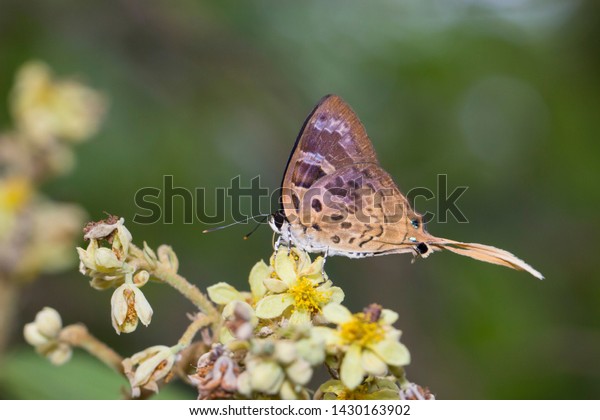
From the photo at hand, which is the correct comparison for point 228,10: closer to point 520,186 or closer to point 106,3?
point 106,3

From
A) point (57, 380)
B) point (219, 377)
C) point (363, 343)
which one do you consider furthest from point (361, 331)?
point (57, 380)

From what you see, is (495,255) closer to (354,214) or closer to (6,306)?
(354,214)

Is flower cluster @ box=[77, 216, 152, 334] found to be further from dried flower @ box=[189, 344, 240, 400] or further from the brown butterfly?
the brown butterfly

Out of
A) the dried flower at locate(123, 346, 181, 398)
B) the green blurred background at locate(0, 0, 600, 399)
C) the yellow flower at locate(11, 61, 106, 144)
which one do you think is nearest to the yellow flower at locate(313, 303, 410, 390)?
the dried flower at locate(123, 346, 181, 398)

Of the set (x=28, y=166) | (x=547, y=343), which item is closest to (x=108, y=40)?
(x=28, y=166)

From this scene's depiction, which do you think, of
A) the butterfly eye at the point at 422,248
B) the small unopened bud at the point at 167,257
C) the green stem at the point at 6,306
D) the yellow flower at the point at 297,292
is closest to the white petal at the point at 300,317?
the yellow flower at the point at 297,292

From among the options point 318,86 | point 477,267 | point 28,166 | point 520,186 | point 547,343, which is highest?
point 318,86
